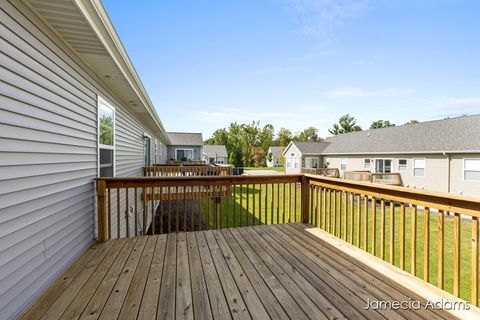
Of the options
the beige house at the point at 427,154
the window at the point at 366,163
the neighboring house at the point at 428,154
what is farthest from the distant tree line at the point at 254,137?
the window at the point at 366,163

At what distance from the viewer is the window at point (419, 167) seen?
12.3 metres

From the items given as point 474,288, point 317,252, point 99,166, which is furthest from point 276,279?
point 99,166

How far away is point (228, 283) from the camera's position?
211 centimetres

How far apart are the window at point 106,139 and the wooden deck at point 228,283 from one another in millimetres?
1431

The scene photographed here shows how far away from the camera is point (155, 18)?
23.2ft

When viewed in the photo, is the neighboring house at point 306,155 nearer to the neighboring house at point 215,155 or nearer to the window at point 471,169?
the window at point 471,169

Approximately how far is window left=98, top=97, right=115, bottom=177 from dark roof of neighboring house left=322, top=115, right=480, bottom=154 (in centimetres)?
1409

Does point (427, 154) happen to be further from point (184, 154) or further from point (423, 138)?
point (184, 154)

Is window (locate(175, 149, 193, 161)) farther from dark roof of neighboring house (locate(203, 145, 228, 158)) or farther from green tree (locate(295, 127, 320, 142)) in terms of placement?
green tree (locate(295, 127, 320, 142))

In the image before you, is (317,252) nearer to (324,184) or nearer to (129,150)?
(324,184)

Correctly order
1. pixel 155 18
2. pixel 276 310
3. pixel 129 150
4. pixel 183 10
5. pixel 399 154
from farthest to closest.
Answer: pixel 399 154, pixel 155 18, pixel 183 10, pixel 129 150, pixel 276 310

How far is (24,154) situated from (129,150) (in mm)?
4240

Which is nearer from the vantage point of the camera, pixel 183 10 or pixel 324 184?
pixel 324 184

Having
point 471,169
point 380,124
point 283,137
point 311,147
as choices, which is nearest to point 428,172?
point 471,169
